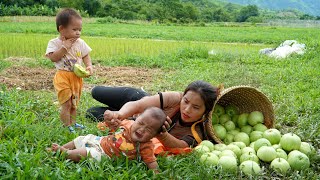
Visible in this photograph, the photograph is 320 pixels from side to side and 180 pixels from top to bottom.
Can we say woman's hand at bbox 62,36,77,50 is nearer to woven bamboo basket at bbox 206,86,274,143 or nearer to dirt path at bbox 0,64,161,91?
woven bamboo basket at bbox 206,86,274,143

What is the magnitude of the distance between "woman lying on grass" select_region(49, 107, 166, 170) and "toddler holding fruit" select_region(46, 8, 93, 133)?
770 mm

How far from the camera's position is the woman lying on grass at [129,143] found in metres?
3.30

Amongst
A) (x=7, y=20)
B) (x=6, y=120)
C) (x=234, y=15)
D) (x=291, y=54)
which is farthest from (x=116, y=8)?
(x=6, y=120)

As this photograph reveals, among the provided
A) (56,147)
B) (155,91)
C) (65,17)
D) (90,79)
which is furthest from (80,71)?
(90,79)

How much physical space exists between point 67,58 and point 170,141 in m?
1.74

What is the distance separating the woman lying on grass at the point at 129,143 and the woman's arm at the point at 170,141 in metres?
0.16

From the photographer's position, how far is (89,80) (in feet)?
26.7

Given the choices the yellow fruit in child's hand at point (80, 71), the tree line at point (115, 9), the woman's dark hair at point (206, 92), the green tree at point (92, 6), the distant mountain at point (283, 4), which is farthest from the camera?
the distant mountain at point (283, 4)

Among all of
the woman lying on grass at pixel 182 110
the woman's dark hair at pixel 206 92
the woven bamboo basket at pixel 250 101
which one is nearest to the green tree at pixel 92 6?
the woven bamboo basket at pixel 250 101

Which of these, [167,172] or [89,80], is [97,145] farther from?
[89,80]

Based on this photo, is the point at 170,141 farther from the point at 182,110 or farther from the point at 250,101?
the point at 250,101

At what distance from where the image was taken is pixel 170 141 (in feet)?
12.3

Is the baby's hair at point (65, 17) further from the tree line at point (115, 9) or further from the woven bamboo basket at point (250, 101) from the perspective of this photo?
the tree line at point (115, 9)

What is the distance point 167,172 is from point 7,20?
33.1 metres
